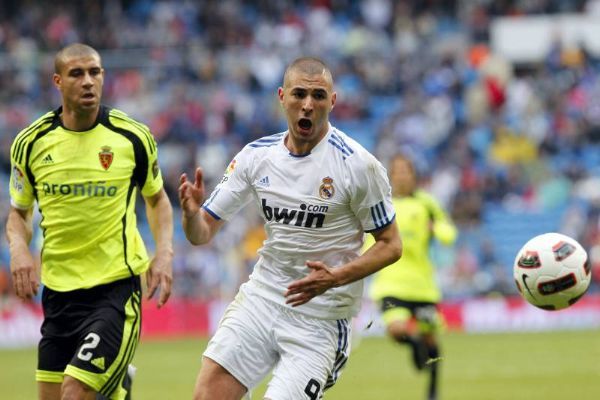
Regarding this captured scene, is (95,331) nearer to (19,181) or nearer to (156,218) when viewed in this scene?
(156,218)

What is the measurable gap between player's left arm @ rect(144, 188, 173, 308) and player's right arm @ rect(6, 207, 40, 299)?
0.76 m

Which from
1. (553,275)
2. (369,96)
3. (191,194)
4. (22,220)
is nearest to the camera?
(191,194)

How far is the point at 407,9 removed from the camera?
31.8m

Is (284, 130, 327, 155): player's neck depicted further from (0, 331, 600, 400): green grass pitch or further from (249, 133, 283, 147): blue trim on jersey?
(0, 331, 600, 400): green grass pitch

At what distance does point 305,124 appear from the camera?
25.0ft

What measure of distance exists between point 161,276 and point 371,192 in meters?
1.57

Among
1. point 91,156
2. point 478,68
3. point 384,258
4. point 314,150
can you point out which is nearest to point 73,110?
point 91,156

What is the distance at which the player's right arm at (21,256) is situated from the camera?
814cm

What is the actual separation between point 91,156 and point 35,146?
Answer: 378mm

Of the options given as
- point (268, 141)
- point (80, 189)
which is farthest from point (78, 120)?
point (268, 141)

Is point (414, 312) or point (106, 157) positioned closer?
point (106, 157)

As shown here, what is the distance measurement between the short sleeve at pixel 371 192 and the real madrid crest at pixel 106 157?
5.74ft

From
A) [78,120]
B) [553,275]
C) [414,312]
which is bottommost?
[414,312]

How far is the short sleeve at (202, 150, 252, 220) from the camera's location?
7977 millimetres
